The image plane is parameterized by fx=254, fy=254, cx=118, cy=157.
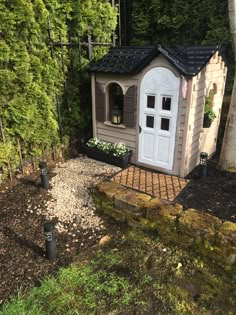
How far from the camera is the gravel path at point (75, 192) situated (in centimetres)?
420

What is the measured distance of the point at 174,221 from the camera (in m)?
3.55

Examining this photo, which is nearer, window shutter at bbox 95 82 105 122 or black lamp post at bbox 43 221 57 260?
black lamp post at bbox 43 221 57 260

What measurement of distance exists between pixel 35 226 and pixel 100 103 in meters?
3.22

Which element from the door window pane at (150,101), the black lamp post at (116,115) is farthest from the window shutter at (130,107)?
the door window pane at (150,101)

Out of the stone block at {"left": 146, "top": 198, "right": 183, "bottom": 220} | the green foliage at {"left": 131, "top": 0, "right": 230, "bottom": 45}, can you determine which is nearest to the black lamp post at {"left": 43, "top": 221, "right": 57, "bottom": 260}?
the stone block at {"left": 146, "top": 198, "right": 183, "bottom": 220}

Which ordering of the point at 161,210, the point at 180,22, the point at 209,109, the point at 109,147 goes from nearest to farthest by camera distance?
the point at 161,210 → the point at 209,109 → the point at 109,147 → the point at 180,22

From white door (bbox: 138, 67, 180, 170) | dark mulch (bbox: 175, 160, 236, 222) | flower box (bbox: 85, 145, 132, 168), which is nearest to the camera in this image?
dark mulch (bbox: 175, 160, 236, 222)

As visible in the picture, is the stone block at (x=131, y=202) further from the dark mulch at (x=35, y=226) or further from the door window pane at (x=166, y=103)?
the door window pane at (x=166, y=103)

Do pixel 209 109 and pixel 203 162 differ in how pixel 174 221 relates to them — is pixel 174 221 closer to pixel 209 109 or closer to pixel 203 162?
pixel 203 162

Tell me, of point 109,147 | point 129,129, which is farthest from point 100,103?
point 109,147

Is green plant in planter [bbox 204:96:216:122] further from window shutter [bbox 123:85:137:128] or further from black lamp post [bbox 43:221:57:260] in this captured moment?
black lamp post [bbox 43:221:57:260]

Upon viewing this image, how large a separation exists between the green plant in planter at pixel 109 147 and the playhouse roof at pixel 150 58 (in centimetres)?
165

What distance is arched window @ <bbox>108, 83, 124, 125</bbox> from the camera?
583cm

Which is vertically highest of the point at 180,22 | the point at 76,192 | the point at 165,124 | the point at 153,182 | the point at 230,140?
the point at 180,22
